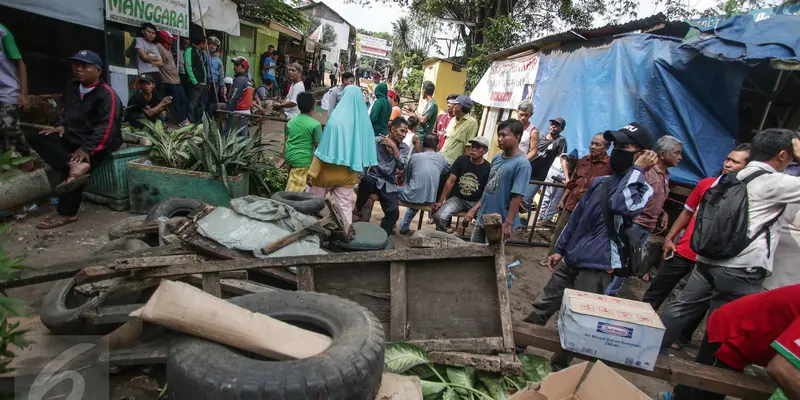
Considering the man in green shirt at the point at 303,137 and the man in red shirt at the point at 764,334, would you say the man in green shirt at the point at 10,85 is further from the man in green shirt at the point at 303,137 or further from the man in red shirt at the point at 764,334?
the man in red shirt at the point at 764,334

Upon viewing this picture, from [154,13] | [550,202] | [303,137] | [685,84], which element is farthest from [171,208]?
[685,84]

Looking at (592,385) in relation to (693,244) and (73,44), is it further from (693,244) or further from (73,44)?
(73,44)

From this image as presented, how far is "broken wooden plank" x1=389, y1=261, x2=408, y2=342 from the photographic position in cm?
242

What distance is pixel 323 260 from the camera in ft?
8.06

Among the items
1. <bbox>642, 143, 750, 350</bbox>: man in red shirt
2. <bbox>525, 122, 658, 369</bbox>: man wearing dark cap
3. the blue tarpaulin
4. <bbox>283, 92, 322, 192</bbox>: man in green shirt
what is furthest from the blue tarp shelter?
<bbox>283, 92, 322, 192</bbox>: man in green shirt

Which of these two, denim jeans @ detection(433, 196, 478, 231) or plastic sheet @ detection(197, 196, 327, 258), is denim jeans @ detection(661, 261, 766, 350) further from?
plastic sheet @ detection(197, 196, 327, 258)

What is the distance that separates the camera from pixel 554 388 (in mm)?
1922

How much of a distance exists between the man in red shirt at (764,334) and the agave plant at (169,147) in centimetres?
559

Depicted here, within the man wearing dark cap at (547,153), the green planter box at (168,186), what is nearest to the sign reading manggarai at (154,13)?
the green planter box at (168,186)

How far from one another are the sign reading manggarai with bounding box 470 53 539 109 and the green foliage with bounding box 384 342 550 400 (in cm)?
794

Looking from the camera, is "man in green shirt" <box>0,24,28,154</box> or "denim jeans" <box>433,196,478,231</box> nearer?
"man in green shirt" <box>0,24,28,154</box>

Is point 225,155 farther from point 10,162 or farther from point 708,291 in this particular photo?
point 708,291

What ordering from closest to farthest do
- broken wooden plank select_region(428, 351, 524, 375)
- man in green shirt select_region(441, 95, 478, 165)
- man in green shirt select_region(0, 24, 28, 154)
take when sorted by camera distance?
broken wooden plank select_region(428, 351, 524, 375)
man in green shirt select_region(0, 24, 28, 154)
man in green shirt select_region(441, 95, 478, 165)

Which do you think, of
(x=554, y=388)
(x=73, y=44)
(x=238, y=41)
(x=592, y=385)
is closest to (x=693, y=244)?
(x=592, y=385)
